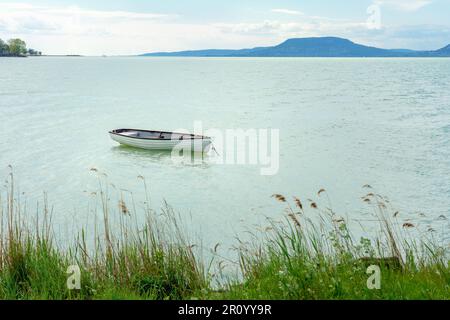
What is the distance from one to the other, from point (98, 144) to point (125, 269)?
28.2 m

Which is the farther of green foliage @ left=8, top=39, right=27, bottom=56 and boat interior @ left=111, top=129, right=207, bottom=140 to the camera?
green foliage @ left=8, top=39, right=27, bottom=56

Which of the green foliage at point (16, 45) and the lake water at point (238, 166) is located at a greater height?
the green foliage at point (16, 45)

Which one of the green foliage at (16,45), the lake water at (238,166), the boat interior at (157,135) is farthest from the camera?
the green foliage at (16,45)

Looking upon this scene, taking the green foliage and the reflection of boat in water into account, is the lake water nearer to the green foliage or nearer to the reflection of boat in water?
the reflection of boat in water

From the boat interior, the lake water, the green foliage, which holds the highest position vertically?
the green foliage

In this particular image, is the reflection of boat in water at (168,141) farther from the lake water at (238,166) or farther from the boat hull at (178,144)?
the lake water at (238,166)

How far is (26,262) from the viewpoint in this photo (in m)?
5.75

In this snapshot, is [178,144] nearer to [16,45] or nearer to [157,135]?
[157,135]

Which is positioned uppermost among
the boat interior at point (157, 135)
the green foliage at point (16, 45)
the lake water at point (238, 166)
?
the green foliage at point (16, 45)

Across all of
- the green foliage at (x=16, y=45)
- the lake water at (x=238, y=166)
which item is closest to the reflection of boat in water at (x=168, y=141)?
the lake water at (x=238, y=166)

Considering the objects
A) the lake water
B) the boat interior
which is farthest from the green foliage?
the boat interior

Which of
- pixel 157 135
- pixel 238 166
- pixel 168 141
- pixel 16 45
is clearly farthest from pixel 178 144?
pixel 16 45
